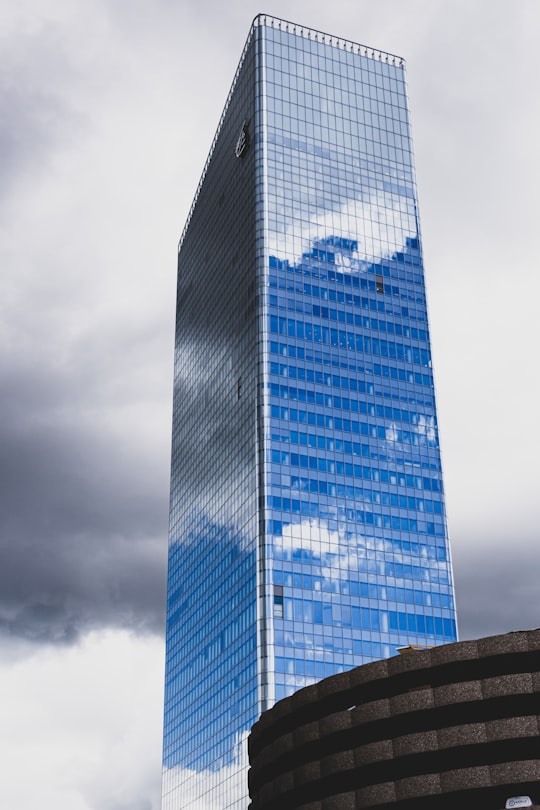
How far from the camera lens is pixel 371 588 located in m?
149

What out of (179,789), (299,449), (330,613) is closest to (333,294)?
(299,449)

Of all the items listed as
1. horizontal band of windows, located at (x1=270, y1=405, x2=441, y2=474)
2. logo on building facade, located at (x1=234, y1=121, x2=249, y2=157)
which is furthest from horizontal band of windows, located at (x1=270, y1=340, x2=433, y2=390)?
logo on building facade, located at (x1=234, y1=121, x2=249, y2=157)

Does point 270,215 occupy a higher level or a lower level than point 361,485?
higher

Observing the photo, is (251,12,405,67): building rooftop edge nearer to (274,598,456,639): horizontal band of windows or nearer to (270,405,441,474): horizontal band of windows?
(270,405,441,474): horizontal band of windows

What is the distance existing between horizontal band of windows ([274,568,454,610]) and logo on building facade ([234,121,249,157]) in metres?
69.9

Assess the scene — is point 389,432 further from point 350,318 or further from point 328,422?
point 350,318

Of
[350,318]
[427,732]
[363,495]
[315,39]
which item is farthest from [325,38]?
[427,732]

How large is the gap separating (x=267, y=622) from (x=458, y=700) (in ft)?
253

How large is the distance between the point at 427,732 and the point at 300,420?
9127 centimetres

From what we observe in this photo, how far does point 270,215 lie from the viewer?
16750 centimetres

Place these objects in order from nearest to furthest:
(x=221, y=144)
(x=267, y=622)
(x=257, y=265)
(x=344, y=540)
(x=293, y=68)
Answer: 1. (x=267, y=622)
2. (x=344, y=540)
3. (x=257, y=265)
4. (x=293, y=68)
5. (x=221, y=144)

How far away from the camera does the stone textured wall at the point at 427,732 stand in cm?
6259

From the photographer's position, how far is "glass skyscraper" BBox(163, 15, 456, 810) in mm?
146000

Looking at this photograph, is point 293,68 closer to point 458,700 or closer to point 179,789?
point 179,789
